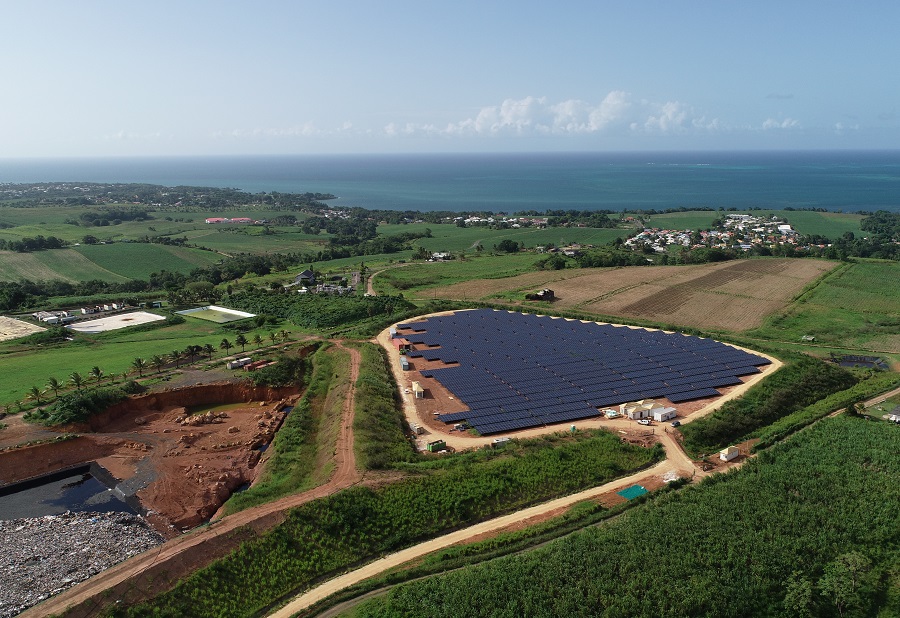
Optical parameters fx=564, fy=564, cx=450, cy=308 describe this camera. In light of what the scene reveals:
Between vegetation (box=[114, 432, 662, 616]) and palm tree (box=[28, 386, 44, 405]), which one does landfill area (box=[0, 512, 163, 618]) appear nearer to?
vegetation (box=[114, 432, 662, 616])

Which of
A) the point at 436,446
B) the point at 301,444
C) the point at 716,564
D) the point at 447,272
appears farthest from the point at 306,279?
the point at 716,564

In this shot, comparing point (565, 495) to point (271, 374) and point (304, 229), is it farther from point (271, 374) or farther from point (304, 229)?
point (304, 229)

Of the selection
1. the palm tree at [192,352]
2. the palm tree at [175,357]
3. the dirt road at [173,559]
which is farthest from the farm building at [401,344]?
the dirt road at [173,559]

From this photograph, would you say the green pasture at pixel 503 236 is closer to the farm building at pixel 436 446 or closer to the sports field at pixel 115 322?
the sports field at pixel 115 322

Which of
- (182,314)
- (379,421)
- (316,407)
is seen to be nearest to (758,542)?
(379,421)

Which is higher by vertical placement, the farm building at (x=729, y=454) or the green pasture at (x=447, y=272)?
the green pasture at (x=447, y=272)

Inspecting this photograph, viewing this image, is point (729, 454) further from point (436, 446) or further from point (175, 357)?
point (175, 357)
